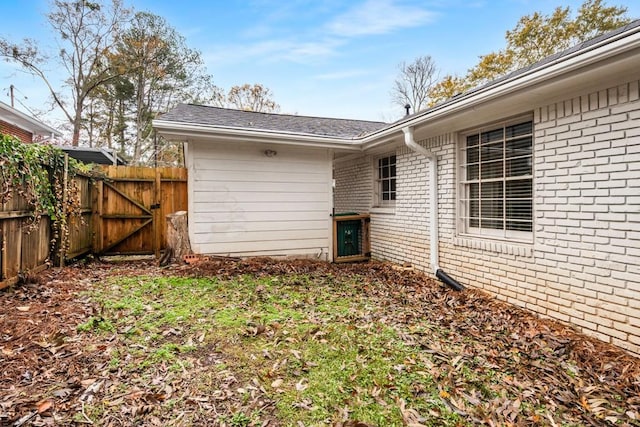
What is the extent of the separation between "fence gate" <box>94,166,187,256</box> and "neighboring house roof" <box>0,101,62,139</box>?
4.53 metres

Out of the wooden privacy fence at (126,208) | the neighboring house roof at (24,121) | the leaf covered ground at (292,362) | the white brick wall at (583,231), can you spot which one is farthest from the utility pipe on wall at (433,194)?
the neighboring house roof at (24,121)

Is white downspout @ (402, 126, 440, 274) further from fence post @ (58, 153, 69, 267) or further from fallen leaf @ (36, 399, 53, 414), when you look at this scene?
fence post @ (58, 153, 69, 267)

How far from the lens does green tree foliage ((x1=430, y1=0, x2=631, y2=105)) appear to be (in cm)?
1511

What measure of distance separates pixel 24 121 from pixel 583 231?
1406 centimetres

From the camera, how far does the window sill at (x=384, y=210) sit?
6809mm

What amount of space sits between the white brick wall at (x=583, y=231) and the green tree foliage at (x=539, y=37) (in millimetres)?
16297

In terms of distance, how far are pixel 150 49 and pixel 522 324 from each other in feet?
67.0

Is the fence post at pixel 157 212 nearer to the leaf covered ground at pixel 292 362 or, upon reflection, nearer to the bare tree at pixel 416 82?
the leaf covered ground at pixel 292 362

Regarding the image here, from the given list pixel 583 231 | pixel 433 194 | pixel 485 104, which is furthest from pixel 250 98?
pixel 583 231

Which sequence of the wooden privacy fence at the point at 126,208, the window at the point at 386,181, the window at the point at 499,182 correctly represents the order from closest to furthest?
the window at the point at 499,182 < the wooden privacy fence at the point at 126,208 < the window at the point at 386,181

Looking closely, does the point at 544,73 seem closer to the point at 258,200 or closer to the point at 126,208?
the point at 258,200

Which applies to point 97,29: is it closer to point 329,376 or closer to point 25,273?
point 25,273

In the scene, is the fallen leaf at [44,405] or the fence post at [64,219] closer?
the fallen leaf at [44,405]

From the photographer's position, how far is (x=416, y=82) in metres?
20.3
